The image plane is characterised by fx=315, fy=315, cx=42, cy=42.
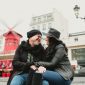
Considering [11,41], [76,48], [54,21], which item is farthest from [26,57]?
[54,21]

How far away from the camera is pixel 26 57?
3.61 m

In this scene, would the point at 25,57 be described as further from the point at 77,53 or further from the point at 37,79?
the point at 77,53

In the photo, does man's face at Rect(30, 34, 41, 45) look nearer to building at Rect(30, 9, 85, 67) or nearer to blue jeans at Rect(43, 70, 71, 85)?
blue jeans at Rect(43, 70, 71, 85)

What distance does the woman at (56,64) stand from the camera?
11.2 feet

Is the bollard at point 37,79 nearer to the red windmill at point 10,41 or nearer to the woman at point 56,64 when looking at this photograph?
the woman at point 56,64

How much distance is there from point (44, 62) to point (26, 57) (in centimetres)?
23

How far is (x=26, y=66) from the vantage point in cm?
349

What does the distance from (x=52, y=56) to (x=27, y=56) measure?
287 mm

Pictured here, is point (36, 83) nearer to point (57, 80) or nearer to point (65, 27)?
point (57, 80)

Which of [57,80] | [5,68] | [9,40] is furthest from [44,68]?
[9,40]

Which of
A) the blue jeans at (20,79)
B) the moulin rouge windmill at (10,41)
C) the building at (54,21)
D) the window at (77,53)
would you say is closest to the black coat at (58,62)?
the blue jeans at (20,79)

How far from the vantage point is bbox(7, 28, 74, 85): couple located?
342 cm

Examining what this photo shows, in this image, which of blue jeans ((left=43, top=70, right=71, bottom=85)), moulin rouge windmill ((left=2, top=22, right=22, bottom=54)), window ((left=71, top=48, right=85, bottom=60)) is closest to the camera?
blue jeans ((left=43, top=70, right=71, bottom=85))

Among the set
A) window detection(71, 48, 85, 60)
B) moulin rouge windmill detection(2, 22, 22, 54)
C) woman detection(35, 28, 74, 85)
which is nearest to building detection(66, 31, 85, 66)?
window detection(71, 48, 85, 60)
